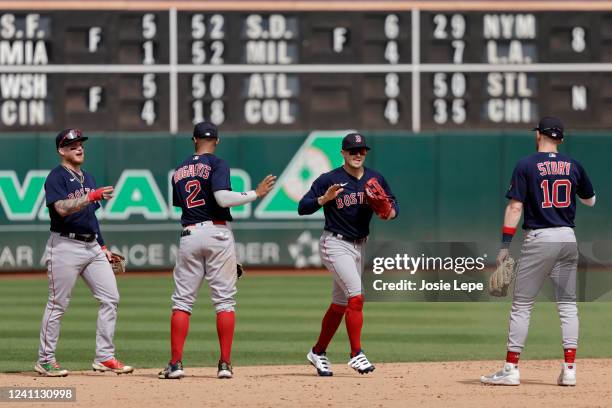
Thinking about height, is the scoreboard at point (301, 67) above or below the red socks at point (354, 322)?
above

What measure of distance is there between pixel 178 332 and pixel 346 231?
4.05ft

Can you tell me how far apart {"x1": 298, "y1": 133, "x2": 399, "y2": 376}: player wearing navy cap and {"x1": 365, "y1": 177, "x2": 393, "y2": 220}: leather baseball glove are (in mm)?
59

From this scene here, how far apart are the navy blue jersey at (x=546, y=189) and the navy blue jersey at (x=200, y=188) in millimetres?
1763

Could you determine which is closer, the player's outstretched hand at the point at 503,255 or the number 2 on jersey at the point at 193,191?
the player's outstretched hand at the point at 503,255

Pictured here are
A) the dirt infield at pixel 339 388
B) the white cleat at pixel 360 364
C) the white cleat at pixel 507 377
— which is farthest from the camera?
the white cleat at pixel 360 364

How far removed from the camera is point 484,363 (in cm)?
871

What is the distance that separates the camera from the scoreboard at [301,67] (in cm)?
1744

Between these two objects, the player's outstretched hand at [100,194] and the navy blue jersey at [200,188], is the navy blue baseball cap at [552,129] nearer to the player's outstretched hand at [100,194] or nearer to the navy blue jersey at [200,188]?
the navy blue jersey at [200,188]

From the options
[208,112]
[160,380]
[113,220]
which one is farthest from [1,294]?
[160,380]

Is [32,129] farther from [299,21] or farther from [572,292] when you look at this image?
[572,292]

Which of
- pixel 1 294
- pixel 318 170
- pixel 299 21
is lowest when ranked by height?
pixel 1 294

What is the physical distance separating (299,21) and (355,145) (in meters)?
9.90

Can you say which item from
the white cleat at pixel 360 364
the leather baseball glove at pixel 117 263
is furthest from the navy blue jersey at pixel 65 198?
the white cleat at pixel 360 364

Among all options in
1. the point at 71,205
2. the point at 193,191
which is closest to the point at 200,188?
the point at 193,191
